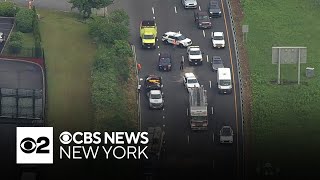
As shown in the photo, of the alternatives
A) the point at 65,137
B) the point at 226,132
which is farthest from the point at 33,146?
the point at 226,132

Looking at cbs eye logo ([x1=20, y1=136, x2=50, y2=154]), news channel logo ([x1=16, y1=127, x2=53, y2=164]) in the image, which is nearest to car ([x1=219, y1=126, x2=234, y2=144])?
news channel logo ([x1=16, y1=127, x2=53, y2=164])

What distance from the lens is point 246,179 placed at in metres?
183

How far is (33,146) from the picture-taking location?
17675 centimetres

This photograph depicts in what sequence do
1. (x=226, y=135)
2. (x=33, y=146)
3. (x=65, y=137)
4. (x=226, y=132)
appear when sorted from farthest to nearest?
(x=226, y=132) < (x=226, y=135) < (x=65, y=137) < (x=33, y=146)

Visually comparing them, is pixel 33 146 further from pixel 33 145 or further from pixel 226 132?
pixel 226 132

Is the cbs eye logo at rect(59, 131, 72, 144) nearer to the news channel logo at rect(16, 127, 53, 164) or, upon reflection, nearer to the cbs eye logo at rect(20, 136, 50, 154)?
the news channel logo at rect(16, 127, 53, 164)

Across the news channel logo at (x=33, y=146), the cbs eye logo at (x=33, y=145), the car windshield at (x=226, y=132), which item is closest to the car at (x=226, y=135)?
the car windshield at (x=226, y=132)

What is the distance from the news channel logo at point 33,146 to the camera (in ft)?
579

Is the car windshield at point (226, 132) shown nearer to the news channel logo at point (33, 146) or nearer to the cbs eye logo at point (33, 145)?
the news channel logo at point (33, 146)

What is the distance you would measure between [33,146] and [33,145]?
0.27 metres

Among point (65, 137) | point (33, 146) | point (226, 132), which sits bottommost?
point (33, 146)

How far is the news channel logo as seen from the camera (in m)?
177

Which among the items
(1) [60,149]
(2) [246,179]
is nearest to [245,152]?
(2) [246,179]

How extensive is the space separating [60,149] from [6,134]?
5.98 m
